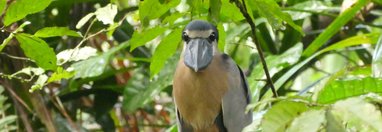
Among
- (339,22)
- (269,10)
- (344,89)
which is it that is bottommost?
(344,89)

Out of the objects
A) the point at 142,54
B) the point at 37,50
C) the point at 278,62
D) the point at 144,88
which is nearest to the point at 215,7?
the point at 37,50

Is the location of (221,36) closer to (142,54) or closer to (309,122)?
(309,122)

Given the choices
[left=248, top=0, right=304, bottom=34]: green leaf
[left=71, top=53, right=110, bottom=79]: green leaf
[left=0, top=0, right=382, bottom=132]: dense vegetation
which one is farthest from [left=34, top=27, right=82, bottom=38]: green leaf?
[left=71, top=53, right=110, bottom=79]: green leaf

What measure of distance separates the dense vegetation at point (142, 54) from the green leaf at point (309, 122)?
9cm

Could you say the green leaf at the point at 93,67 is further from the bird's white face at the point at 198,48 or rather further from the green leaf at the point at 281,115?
the green leaf at the point at 281,115

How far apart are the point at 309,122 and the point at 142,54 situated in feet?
6.87

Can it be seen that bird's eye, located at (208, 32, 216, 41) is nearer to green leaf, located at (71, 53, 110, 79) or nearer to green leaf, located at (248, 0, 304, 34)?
green leaf, located at (248, 0, 304, 34)

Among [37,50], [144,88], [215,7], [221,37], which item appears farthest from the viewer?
[144,88]

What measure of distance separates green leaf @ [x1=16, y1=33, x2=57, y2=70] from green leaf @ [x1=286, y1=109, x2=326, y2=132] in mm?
715

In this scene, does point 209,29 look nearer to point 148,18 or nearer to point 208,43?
point 208,43

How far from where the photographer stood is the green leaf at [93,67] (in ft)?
8.54

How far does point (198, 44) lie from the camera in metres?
1.70

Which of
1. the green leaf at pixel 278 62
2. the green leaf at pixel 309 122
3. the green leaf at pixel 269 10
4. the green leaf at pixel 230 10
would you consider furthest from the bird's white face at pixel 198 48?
→ the green leaf at pixel 309 122

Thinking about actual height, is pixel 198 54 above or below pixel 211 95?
above
